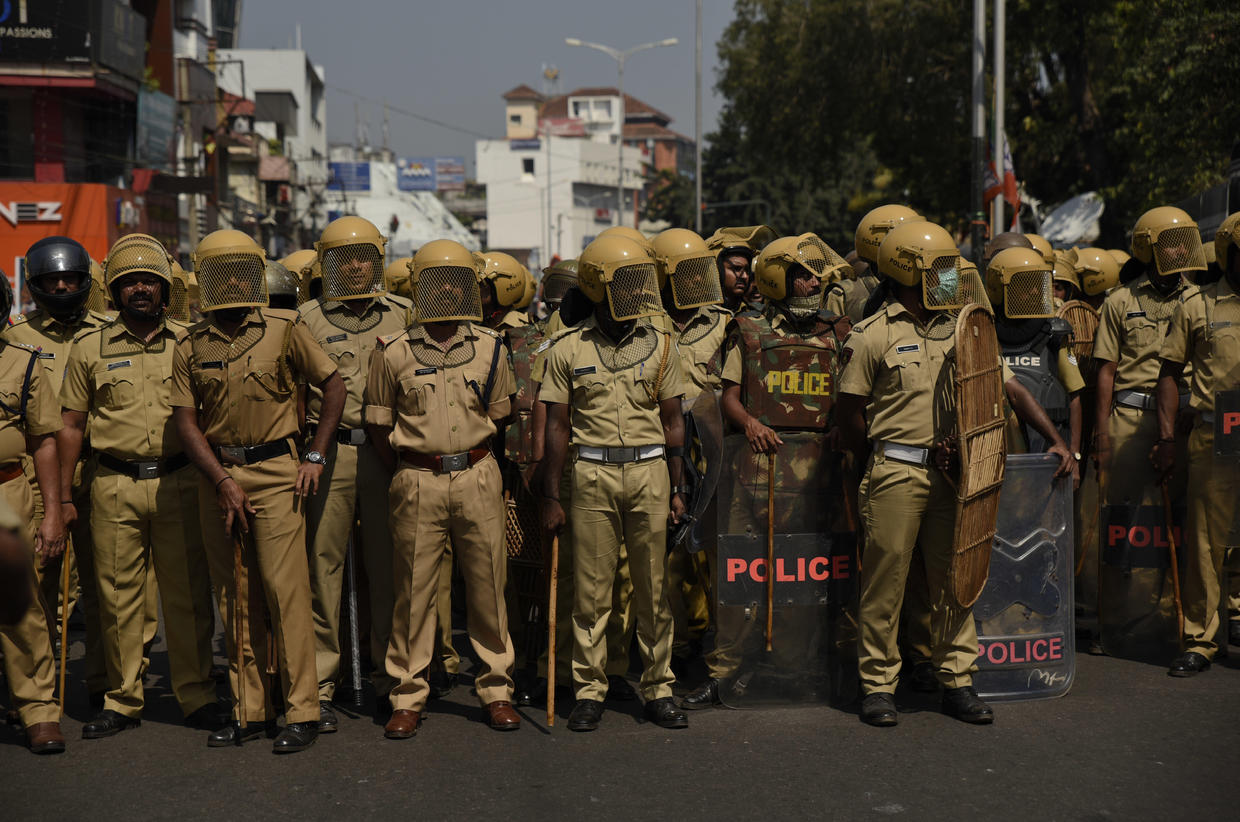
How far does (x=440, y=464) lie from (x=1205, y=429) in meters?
3.86

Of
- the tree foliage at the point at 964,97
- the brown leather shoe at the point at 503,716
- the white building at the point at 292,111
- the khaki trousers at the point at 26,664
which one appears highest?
the white building at the point at 292,111

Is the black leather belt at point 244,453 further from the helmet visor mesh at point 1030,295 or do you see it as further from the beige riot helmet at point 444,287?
the helmet visor mesh at point 1030,295

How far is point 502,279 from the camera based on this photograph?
832 cm

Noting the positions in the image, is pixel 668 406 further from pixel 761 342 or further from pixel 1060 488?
pixel 1060 488

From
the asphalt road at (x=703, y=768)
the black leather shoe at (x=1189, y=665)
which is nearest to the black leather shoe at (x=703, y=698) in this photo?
the asphalt road at (x=703, y=768)

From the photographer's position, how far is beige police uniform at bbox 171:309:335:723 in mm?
6062

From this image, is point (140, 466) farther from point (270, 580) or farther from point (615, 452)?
point (615, 452)

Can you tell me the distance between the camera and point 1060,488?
6520 millimetres

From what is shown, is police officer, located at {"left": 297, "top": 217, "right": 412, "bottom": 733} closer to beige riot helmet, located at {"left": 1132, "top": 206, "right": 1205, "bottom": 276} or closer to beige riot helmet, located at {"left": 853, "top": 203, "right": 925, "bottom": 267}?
beige riot helmet, located at {"left": 853, "top": 203, "right": 925, "bottom": 267}

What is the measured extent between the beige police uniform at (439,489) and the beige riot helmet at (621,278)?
1.87 feet

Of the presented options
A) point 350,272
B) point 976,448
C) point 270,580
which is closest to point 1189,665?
point 976,448

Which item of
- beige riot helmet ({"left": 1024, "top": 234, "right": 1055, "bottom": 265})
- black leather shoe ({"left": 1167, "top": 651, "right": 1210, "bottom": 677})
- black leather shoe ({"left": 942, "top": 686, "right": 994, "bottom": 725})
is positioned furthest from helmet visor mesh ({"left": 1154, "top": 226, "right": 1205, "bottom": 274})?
black leather shoe ({"left": 942, "top": 686, "right": 994, "bottom": 725})

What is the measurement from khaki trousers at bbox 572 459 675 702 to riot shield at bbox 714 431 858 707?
12.2 inches

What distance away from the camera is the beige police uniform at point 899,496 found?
622 cm
